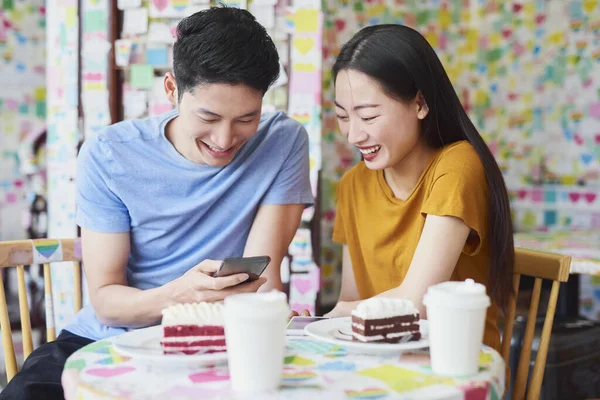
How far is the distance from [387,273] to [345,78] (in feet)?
1.64

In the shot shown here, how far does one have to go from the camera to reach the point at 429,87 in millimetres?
1718

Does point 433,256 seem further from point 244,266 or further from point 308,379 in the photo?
point 308,379

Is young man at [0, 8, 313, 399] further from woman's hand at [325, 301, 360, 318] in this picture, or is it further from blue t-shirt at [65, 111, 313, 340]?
woman's hand at [325, 301, 360, 318]

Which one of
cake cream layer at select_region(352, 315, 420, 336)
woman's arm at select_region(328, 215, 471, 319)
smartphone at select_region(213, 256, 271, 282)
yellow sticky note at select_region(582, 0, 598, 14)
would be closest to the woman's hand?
woman's arm at select_region(328, 215, 471, 319)

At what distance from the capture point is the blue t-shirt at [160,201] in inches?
68.9

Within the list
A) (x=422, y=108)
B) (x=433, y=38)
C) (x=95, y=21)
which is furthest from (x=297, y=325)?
(x=433, y=38)

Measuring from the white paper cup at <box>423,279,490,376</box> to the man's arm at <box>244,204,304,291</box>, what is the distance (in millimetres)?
771

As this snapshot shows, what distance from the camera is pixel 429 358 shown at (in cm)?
117

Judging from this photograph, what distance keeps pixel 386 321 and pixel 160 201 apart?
2.57 ft

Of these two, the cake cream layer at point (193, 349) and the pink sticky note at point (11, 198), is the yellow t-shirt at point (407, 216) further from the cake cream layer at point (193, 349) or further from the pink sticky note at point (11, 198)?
the pink sticky note at point (11, 198)

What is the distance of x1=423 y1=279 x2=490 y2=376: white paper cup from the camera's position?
3.41ft

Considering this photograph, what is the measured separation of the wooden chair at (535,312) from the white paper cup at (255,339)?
0.83m

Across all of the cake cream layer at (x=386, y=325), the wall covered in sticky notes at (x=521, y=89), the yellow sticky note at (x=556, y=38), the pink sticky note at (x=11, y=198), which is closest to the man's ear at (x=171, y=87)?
the cake cream layer at (x=386, y=325)

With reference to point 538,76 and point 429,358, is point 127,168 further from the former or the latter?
point 538,76
